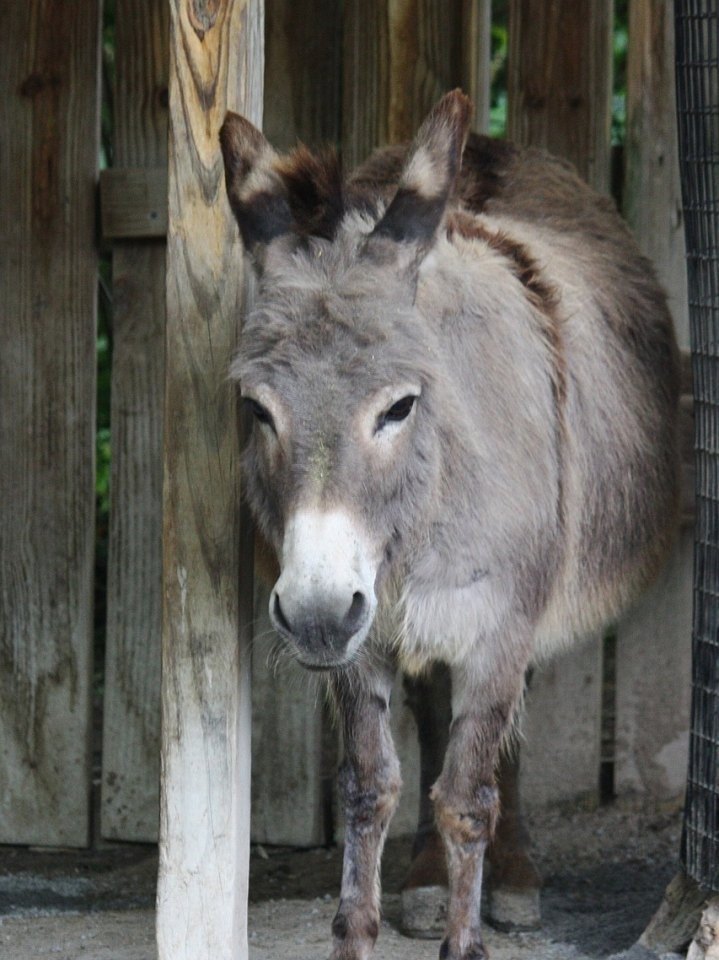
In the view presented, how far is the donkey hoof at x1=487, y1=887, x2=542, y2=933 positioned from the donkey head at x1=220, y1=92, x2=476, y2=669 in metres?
1.29

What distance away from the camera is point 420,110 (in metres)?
4.66

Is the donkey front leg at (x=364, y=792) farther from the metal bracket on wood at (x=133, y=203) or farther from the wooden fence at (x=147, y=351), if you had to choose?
the metal bracket on wood at (x=133, y=203)

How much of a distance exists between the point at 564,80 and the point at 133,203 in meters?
1.45

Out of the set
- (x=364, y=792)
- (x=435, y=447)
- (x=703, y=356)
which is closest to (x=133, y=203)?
(x=435, y=447)

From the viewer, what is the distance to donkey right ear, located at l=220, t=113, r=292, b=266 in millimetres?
3221

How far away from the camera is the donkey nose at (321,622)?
9.62 feet

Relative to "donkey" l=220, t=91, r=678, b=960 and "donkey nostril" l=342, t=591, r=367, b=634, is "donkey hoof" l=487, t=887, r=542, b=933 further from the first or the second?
"donkey nostril" l=342, t=591, r=367, b=634

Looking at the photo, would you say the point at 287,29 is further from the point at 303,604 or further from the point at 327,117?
the point at 303,604

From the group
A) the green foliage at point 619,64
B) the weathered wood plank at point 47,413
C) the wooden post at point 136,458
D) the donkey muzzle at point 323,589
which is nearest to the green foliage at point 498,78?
the green foliage at point 619,64

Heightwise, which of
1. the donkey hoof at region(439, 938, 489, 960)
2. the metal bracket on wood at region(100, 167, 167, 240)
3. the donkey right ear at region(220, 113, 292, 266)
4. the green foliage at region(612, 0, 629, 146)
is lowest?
the donkey hoof at region(439, 938, 489, 960)

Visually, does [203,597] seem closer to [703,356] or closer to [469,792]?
[469,792]

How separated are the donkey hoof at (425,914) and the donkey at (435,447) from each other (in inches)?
20.9

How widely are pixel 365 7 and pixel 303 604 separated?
2454 millimetres

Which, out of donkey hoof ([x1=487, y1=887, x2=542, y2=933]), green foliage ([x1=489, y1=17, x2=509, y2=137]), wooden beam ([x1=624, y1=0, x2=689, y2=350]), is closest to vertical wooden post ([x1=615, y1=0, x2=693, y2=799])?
wooden beam ([x1=624, y1=0, x2=689, y2=350])
